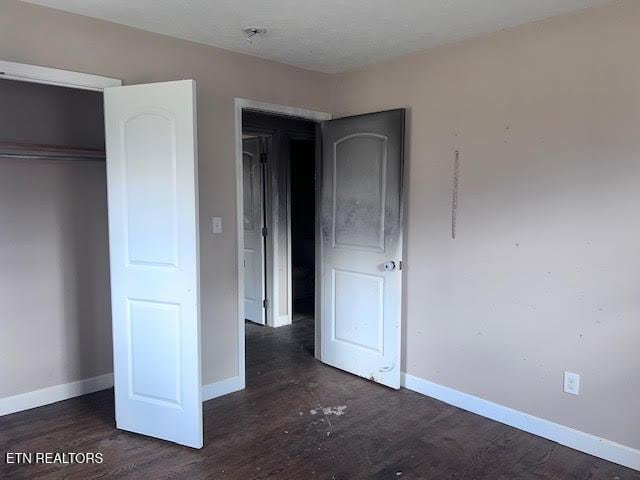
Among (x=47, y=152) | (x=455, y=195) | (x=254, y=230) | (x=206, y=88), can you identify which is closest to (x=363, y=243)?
(x=455, y=195)

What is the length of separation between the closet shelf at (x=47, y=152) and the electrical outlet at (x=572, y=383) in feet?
10.7

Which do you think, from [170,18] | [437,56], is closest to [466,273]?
[437,56]

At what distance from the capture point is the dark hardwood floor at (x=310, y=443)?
2480 millimetres

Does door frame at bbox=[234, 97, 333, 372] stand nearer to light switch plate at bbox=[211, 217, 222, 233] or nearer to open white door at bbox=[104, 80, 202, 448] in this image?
light switch plate at bbox=[211, 217, 222, 233]

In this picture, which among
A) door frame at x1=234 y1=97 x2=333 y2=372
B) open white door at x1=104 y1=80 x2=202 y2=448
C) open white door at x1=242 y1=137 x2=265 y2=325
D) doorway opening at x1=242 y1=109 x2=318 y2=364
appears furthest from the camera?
open white door at x1=242 y1=137 x2=265 y2=325

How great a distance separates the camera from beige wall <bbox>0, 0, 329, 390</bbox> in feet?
8.75

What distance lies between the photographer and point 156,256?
106 inches

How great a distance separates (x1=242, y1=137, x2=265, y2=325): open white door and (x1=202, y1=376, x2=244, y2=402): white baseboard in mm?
1817

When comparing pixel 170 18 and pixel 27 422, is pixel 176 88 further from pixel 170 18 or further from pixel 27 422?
pixel 27 422

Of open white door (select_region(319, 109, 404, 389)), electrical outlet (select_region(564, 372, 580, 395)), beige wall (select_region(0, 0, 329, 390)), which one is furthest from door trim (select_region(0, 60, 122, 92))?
electrical outlet (select_region(564, 372, 580, 395))

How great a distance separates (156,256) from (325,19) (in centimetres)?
164

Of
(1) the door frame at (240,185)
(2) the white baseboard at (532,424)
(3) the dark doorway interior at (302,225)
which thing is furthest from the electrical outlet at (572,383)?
(3) the dark doorway interior at (302,225)

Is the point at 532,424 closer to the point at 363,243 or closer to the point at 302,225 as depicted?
the point at 363,243

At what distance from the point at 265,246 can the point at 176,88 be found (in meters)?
2.83
